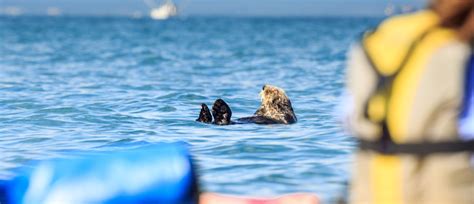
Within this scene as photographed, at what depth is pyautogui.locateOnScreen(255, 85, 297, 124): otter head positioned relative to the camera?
1291 cm

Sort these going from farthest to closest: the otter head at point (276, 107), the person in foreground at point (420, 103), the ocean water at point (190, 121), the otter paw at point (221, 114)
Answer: the otter head at point (276, 107) → the otter paw at point (221, 114) → the ocean water at point (190, 121) → the person in foreground at point (420, 103)

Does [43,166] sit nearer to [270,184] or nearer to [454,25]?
[454,25]

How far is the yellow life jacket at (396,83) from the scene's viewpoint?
3.17 meters

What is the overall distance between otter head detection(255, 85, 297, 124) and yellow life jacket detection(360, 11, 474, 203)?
9.46 metres

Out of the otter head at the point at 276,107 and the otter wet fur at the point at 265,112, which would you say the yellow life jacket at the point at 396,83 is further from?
the otter head at the point at 276,107

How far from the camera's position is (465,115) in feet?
10.5

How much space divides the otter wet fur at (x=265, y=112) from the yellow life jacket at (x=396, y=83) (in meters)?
9.22

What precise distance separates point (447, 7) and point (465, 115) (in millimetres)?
342

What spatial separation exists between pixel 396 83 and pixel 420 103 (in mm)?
98

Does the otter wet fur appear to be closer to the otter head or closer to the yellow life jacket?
the otter head

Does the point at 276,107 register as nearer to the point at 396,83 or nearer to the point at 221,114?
the point at 221,114

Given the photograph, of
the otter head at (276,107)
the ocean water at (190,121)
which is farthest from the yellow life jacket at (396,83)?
the otter head at (276,107)

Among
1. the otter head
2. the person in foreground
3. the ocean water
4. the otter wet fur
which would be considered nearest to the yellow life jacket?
the person in foreground

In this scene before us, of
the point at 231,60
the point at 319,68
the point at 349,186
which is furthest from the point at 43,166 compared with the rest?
the point at 231,60
